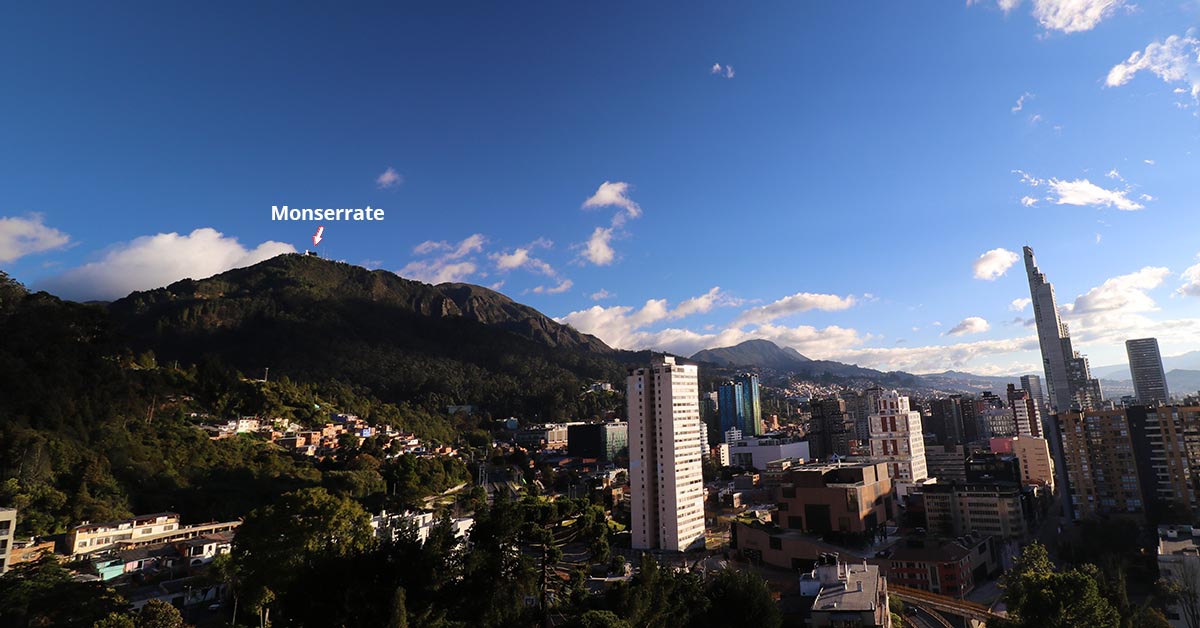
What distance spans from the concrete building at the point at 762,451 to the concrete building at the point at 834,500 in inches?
1139

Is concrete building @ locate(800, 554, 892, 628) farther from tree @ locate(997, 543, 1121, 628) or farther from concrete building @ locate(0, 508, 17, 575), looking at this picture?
concrete building @ locate(0, 508, 17, 575)

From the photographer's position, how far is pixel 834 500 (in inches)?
1690

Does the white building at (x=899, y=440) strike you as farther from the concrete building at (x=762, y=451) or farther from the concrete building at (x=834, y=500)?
the concrete building at (x=762, y=451)

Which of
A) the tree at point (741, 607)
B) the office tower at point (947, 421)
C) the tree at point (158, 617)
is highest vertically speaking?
the office tower at point (947, 421)

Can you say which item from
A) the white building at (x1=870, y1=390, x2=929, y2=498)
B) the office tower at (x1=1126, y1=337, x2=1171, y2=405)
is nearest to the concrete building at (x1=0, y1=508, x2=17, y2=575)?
the white building at (x1=870, y1=390, x2=929, y2=498)

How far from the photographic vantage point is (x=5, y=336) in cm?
3419

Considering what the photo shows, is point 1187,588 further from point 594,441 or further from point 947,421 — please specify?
point 947,421

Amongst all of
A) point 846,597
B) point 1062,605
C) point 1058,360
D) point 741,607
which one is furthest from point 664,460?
point 1058,360

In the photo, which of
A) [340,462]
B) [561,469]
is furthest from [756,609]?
[561,469]

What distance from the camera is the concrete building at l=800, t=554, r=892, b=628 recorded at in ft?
62.5

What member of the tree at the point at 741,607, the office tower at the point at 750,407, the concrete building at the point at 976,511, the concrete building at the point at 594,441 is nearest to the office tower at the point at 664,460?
the concrete building at the point at 976,511

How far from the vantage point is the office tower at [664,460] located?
40.6 m

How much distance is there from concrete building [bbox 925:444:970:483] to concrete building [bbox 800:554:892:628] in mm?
52582

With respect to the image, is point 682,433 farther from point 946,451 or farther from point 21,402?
point 946,451
